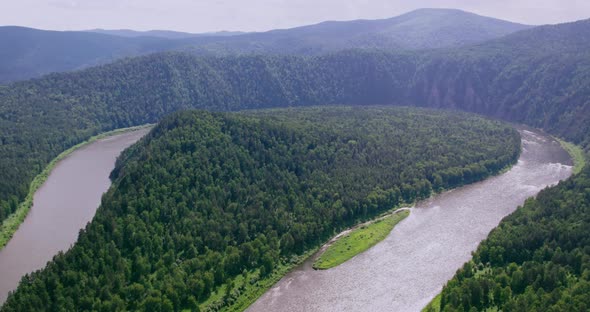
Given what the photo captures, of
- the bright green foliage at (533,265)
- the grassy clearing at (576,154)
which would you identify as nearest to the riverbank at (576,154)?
the grassy clearing at (576,154)

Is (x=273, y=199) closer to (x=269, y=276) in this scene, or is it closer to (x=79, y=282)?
(x=269, y=276)

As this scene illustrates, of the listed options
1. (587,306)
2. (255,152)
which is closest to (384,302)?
(587,306)

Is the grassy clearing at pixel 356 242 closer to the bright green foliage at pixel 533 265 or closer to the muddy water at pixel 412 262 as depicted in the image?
the muddy water at pixel 412 262

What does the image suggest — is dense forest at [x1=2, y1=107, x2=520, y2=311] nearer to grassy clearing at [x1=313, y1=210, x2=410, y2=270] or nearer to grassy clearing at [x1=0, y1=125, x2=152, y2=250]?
grassy clearing at [x1=313, y1=210, x2=410, y2=270]

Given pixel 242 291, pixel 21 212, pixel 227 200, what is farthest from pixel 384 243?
pixel 21 212

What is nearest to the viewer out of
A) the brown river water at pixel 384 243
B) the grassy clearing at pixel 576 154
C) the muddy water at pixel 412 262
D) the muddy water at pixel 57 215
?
the muddy water at pixel 412 262

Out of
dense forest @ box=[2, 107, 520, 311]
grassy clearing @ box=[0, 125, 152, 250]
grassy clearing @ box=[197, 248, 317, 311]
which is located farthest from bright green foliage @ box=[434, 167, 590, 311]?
grassy clearing @ box=[0, 125, 152, 250]
